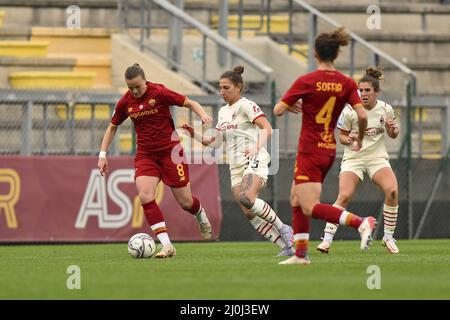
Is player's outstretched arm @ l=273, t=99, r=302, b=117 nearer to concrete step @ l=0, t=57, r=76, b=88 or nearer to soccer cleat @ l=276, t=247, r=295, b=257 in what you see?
soccer cleat @ l=276, t=247, r=295, b=257

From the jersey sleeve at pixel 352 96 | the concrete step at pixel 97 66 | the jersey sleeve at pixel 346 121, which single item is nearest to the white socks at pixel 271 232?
the jersey sleeve at pixel 346 121

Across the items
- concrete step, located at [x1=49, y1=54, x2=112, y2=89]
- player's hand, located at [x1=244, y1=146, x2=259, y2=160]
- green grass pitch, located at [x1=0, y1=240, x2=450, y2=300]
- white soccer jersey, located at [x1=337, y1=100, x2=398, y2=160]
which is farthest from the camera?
concrete step, located at [x1=49, y1=54, x2=112, y2=89]

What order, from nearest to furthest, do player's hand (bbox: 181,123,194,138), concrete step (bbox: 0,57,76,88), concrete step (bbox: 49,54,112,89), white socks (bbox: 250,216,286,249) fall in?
player's hand (bbox: 181,123,194,138), white socks (bbox: 250,216,286,249), concrete step (bbox: 0,57,76,88), concrete step (bbox: 49,54,112,89)

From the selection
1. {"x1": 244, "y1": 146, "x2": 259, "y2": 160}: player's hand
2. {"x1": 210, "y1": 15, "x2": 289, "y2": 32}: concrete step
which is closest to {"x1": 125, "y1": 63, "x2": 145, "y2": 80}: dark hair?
{"x1": 244, "y1": 146, "x2": 259, "y2": 160}: player's hand

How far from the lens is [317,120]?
42.4 ft

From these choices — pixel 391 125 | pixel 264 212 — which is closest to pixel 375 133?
pixel 391 125

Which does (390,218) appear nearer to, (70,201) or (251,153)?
(251,153)

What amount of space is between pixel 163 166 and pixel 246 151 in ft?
3.39

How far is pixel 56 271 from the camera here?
13258 millimetres

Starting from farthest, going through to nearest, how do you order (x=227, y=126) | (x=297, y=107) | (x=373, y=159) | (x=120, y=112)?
(x=373, y=159) → (x=227, y=126) → (x=120, y=112) → (x=297, y=107)

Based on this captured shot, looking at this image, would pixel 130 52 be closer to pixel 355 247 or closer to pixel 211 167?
pixel 211 167

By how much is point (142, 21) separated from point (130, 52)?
66 centimetres

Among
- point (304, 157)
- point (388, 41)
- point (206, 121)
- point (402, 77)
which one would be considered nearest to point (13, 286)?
point (304, 157)

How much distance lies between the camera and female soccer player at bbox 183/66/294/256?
15656 mm
